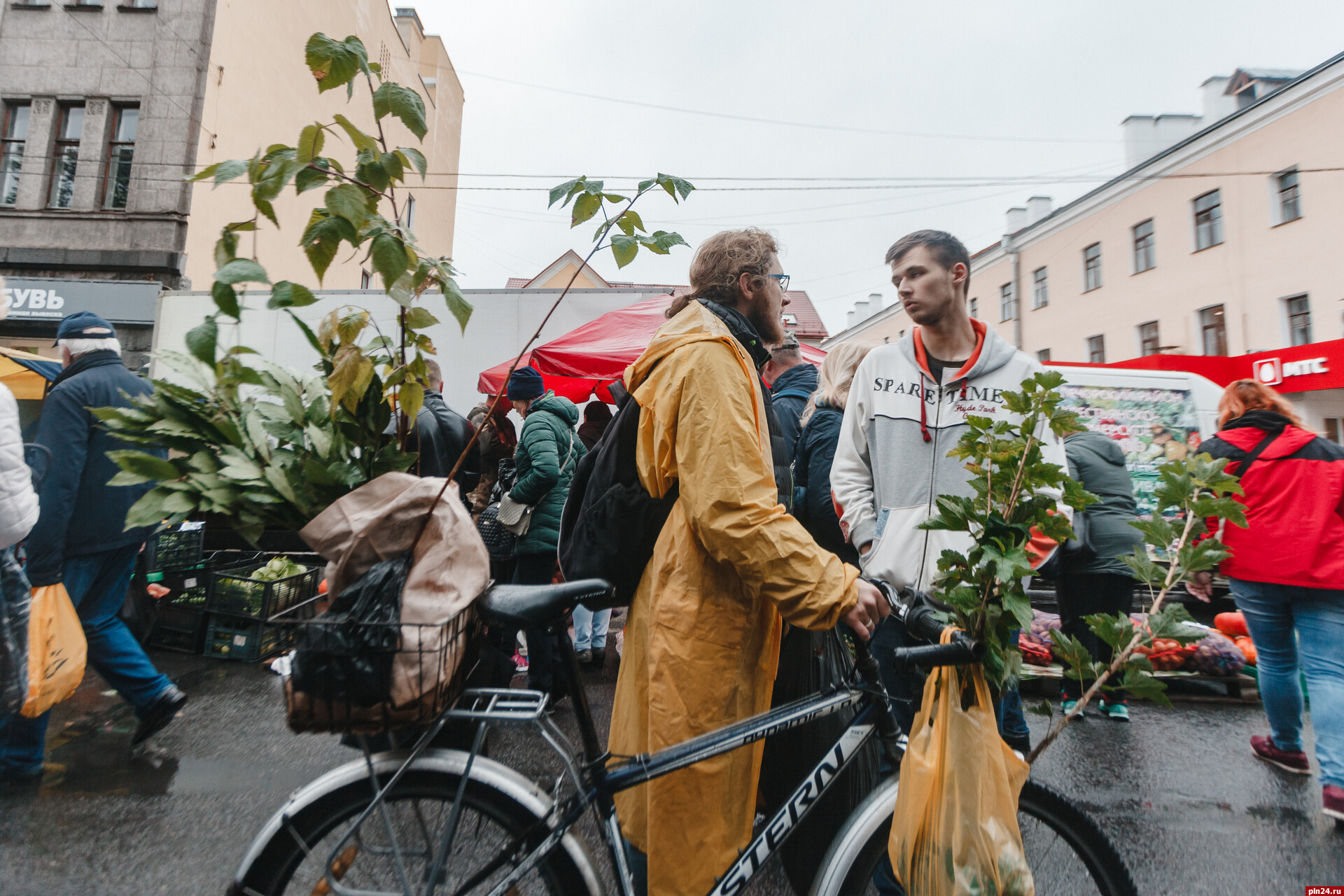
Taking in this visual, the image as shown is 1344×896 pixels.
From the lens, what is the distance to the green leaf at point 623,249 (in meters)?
1.67

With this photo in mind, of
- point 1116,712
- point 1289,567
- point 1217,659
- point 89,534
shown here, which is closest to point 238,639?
point 89,534

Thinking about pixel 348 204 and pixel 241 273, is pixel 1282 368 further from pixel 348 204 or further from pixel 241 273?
pixel 241 273

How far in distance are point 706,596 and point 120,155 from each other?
672 inches

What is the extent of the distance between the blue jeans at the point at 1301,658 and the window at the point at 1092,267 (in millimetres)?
21668

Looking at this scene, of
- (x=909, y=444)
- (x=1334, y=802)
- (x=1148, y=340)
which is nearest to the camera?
(x=909, y=444)

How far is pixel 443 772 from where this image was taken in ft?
5.08

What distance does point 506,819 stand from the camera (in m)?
1.56

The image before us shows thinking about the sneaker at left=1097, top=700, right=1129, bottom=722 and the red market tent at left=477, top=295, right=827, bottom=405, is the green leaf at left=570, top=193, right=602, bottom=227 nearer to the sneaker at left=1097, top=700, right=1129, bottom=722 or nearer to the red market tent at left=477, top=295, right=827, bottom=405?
the red market tent at left=477, top=295, right=827, bottom=405

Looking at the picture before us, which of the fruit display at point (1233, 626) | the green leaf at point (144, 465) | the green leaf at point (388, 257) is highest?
the green leaf at point (388, 257)

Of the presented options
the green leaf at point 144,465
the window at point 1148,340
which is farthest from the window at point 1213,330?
the green leaf at point 144,465

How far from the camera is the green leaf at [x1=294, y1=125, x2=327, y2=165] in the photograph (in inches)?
57.1

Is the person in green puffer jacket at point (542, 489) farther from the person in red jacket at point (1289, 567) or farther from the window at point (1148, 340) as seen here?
the window at point (1148, 340)

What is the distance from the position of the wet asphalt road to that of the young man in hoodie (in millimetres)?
1350

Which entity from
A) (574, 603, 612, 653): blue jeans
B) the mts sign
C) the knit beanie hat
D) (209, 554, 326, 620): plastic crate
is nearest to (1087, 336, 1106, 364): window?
the mts sign
